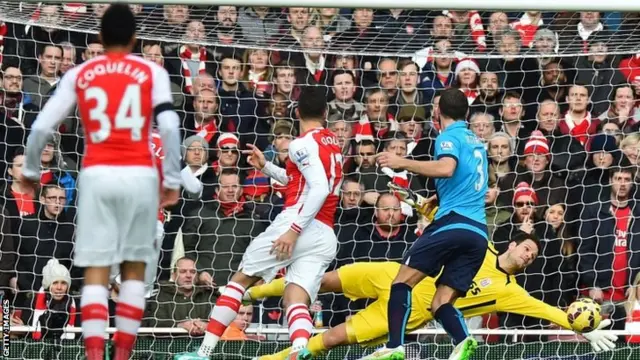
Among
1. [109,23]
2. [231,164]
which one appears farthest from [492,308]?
[109,23]

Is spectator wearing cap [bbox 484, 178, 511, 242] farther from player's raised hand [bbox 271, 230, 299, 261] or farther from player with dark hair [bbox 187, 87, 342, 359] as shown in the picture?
player's raised hand [bbox 271, 230, 299, 261]

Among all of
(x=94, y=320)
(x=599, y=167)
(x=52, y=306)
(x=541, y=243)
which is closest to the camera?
(x=94, y=320)

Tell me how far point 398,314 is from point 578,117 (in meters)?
4.33

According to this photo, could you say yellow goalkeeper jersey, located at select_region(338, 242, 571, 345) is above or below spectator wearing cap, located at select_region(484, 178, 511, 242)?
below

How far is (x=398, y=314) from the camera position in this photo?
995 centimetres

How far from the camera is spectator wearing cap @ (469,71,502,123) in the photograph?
44.8 feet

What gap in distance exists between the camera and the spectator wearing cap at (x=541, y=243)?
12836mm

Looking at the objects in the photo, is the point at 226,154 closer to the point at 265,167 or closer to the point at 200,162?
the point at 200,162

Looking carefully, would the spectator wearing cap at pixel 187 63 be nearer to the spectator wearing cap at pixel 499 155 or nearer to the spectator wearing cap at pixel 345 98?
the spectator wearing cap at pixel 345 98

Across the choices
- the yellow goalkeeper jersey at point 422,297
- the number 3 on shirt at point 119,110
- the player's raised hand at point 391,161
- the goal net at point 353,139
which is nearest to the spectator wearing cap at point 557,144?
the goal net at point 353,139

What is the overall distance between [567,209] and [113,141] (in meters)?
6.15

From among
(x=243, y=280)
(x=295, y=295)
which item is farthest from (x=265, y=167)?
(x=295, y=295)

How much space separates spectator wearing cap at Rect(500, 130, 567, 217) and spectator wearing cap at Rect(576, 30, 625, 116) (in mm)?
858

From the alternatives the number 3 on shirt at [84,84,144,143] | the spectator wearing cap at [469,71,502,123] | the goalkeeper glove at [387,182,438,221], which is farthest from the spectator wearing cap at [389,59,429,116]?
the number 3 on shirt at [84,84,144,143]
